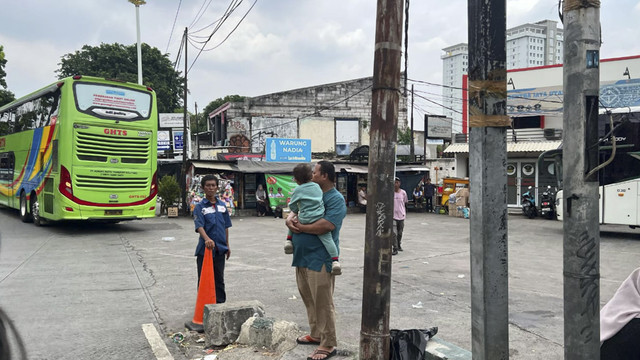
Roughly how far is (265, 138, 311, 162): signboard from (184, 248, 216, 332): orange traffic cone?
17.2 metres

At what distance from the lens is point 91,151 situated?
13.5 metres

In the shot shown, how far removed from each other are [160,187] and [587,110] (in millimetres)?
19451

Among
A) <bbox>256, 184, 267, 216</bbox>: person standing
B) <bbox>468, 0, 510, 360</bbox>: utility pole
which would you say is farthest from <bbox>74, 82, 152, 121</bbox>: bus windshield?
<bbox>468, 0, 510, 360</bbox>: utility pole

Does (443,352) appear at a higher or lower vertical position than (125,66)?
lower

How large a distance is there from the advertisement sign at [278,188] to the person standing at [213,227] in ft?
51.0

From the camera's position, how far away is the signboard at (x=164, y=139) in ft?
108

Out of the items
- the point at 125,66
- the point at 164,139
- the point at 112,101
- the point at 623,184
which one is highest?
the point at 125,66

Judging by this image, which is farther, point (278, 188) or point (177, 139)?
point (177, 139)

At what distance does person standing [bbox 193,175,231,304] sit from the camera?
5746mm

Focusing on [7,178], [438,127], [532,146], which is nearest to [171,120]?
[7,178]

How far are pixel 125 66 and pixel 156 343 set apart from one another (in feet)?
144

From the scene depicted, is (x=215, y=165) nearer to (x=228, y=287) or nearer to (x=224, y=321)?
(x=228, y=287)

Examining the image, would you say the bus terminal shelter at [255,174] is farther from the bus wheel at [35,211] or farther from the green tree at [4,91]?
the green tree at [4,91]

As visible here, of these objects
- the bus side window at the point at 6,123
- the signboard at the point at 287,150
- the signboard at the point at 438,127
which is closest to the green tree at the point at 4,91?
the bus side window at the point at 6,123
